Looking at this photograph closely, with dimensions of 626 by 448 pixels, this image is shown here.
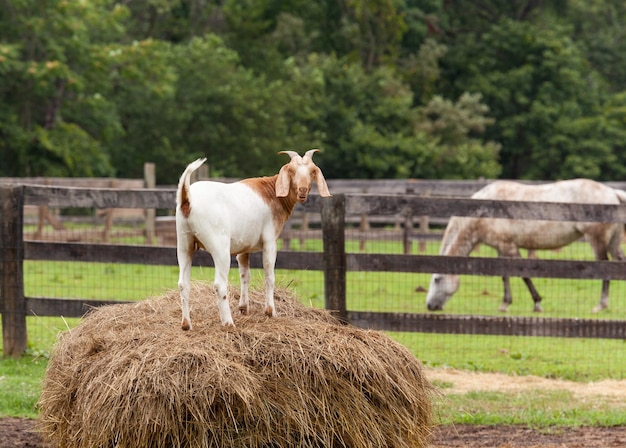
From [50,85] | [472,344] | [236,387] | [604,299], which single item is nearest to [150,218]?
[604,299]

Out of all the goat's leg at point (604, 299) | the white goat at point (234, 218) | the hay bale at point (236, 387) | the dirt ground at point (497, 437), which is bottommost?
the dirt ground at point (497, 437)

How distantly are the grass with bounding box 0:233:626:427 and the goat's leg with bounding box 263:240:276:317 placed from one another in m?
0.75

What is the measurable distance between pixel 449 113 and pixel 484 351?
2585cm

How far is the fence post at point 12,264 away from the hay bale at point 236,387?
3364 mm

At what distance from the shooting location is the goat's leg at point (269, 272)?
18.5 feet

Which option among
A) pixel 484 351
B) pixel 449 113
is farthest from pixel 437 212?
pixel 449 113

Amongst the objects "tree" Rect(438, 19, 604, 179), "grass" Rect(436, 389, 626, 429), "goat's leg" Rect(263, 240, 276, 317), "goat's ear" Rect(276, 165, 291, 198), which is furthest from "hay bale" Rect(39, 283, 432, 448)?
"tree" Rect(438, 19, 604, 179)

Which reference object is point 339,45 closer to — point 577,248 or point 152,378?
point 577,248

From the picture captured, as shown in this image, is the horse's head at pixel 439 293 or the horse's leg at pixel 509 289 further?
the horse's leg at pixel 509 289

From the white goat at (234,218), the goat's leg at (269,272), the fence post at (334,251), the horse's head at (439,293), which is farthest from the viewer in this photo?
the horse's head at (439,293)

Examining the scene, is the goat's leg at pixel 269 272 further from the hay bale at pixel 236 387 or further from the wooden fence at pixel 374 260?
the wooden fence at pixel 374 260

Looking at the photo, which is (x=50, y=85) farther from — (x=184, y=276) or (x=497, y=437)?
(x=184, y=276)

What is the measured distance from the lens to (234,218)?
5383mm

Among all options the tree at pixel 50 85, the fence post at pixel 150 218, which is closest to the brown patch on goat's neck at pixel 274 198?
the fence post at pixel 150 218
